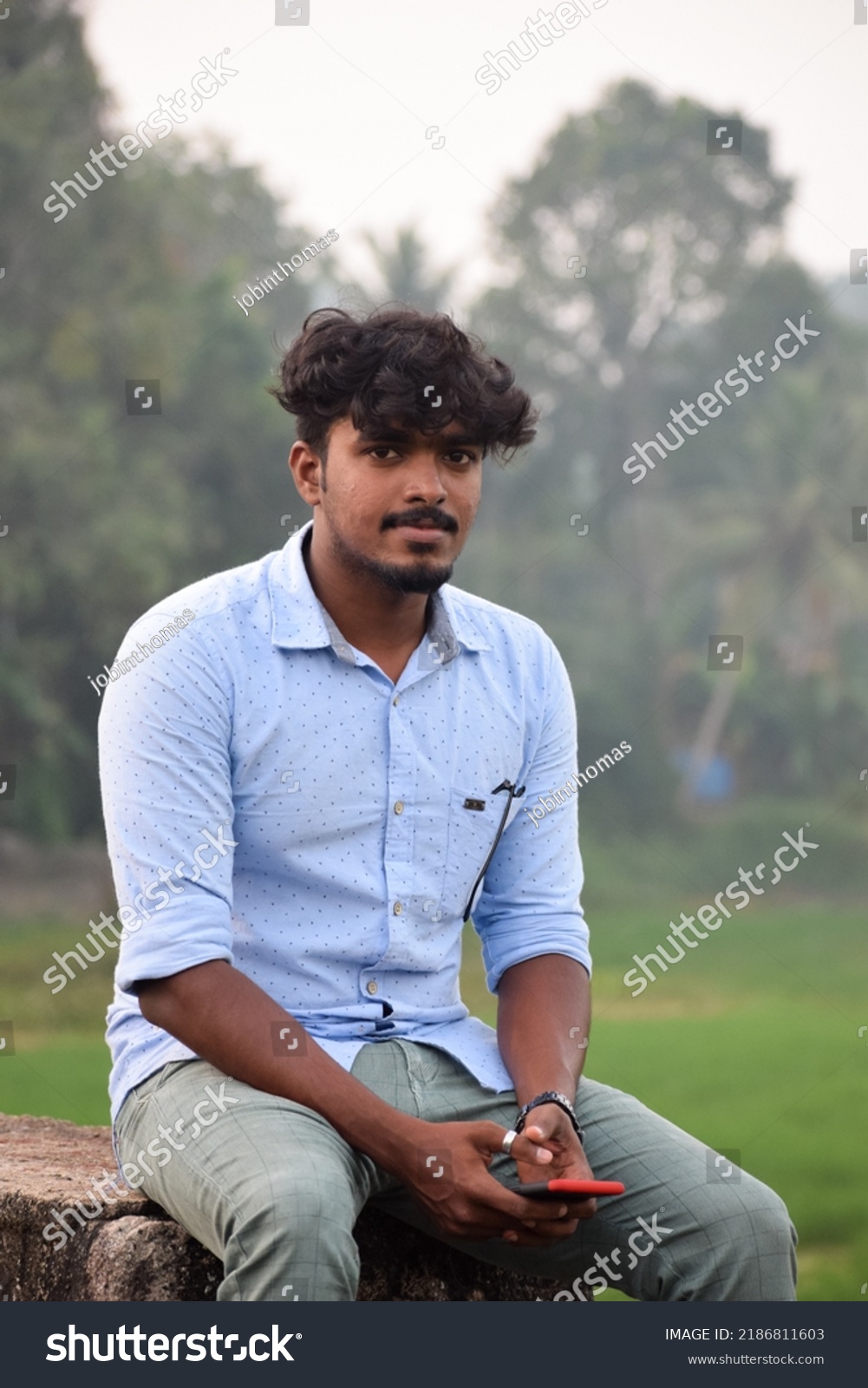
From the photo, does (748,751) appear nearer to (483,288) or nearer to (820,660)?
(820,660)

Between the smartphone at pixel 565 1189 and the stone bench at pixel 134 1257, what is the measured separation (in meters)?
0.40

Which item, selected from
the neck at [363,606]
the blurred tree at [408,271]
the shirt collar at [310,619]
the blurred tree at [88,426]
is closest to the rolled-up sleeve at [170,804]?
the shirt collar at [310,619]

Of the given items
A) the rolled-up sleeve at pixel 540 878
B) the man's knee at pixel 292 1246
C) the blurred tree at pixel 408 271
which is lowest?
the man's knee at pixel 292 1246

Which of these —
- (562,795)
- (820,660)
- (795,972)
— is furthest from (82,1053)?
(820,660)

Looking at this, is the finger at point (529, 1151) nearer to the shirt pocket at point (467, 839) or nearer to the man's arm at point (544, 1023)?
the man's arm at point (544, 1023)

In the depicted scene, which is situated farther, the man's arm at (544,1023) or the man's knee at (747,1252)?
the man's arm at (544,1023)

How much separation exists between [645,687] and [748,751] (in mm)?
2474

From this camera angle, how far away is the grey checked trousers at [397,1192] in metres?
2.21

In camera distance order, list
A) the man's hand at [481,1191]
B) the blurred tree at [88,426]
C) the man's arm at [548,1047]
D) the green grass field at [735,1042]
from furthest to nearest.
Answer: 1. the blurred tree at [88,426]
2. the green grass field at [735,1042]
3. the man's arm at [548,1047]
4. the man's hand at [481,1191]

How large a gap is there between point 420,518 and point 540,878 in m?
0.67

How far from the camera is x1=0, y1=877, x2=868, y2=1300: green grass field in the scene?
45.5ft

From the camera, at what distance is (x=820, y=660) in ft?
102

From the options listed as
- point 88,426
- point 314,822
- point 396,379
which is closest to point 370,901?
point 314,822

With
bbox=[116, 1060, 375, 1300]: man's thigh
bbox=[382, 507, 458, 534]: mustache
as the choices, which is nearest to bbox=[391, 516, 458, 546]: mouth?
bbox=[382, 507, 458, 534]: mustache
